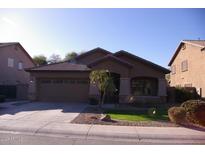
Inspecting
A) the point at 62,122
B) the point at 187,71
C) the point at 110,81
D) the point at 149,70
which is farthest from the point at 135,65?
the point at 62,122

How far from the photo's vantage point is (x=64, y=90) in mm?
24594

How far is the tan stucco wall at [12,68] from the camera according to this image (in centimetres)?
3098

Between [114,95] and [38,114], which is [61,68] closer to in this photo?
[114,95]

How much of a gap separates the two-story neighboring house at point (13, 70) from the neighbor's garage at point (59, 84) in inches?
134

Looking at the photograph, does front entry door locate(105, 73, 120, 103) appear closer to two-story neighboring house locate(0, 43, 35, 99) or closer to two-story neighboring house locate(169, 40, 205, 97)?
two-story neighboring house locate(0, 43, 35, 99)

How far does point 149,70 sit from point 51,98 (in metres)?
9.67

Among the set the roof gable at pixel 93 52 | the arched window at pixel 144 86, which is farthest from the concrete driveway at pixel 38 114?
the roof gable at pixel 93 52

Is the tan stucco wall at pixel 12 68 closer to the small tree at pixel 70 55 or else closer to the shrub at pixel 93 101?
the shrub at pixel 93 101

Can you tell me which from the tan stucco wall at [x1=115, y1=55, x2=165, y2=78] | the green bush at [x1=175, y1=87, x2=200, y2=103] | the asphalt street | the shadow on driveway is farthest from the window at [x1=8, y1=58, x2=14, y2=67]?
the asphalt street

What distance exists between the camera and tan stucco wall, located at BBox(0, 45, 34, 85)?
31.0 m

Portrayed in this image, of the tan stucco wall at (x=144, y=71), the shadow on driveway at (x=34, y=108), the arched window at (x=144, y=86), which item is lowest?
the shadow on driveway at (x=34, y=108)

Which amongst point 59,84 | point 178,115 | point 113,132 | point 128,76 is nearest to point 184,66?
point 128,76

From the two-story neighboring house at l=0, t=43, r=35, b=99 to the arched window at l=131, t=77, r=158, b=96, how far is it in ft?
37.9

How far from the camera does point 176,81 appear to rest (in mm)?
37094
